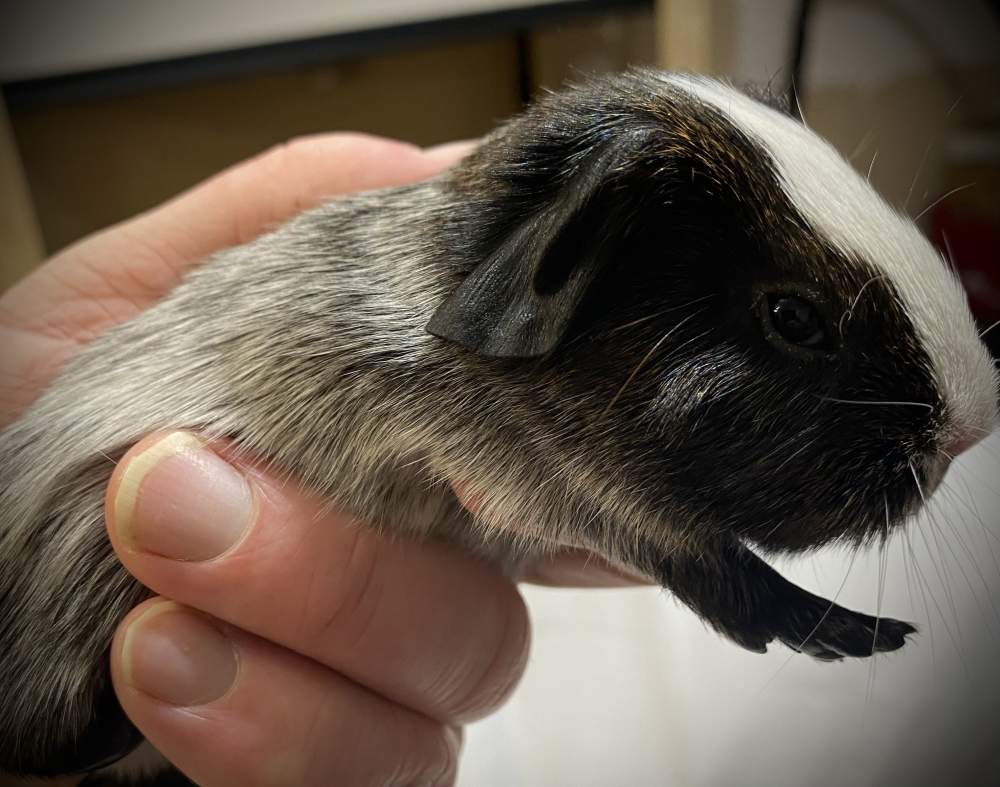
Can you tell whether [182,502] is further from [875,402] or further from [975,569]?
[975,569]

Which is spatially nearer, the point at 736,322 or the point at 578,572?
the point at 736,322

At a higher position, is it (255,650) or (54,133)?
(54,133)

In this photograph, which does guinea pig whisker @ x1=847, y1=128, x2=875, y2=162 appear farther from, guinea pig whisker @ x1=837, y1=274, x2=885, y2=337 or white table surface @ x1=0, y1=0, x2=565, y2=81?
white table surface @ x1=0, y1=0, x2=565, y2=81

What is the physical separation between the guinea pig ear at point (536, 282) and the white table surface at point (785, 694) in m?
0.34

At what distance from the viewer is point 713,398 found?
0.66 m

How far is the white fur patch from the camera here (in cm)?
65

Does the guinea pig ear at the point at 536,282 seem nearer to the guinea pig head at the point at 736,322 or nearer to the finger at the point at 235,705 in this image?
the guinea pig head at the point at 736,322

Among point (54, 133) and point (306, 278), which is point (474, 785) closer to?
point (306, 278)

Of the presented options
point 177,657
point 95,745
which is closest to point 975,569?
point 177,657

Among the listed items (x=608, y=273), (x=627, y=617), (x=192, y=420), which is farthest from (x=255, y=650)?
(x=627, y=617)

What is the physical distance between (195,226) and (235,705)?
0.91m

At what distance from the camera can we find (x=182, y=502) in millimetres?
813

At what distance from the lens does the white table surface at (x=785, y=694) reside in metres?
0.70

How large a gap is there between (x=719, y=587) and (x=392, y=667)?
0.41 m
